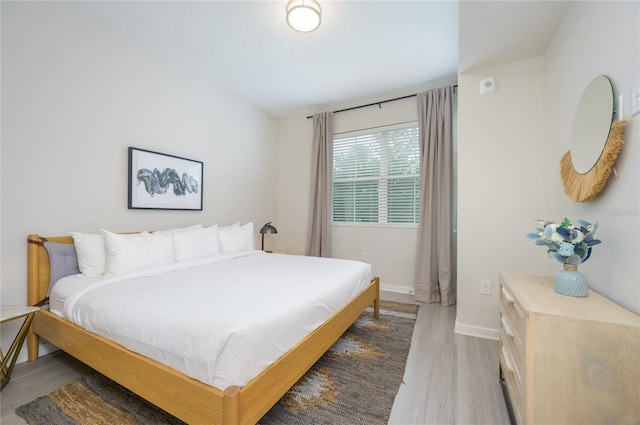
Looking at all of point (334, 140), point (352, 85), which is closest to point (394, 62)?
point (352, 85)

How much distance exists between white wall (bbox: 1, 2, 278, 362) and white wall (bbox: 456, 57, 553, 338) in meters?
2.92

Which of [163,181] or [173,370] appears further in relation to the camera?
[163,181]

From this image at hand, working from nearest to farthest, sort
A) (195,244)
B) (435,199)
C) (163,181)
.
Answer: (195,244) < (163,181) < (435,199)

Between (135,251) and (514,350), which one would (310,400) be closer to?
(514,350)

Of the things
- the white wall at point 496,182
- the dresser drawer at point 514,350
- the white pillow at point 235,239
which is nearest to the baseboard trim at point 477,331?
the white wall at point 496,182

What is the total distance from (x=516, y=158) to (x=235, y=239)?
2872 millimetres

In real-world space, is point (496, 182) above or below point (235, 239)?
above

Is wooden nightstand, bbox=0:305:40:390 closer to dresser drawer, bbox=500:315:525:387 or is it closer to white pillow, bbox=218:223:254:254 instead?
white pillow, bbox=218:223:254:254

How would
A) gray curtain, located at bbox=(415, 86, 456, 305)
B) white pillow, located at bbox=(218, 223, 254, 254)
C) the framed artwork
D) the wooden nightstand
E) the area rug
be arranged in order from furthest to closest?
gray curtain, located at bbox=(415, 86, 456, 305) → white pillow, located at bbox=(218, 223, 254, 254) → the framed artwork → the wooden nightstand → the area rug

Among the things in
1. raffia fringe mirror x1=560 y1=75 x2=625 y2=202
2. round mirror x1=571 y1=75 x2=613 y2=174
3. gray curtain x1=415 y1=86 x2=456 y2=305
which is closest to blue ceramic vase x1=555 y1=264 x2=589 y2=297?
raffia fringe mirror x1=560 y1=75 x2=625 y2=202

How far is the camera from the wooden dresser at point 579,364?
89 cm

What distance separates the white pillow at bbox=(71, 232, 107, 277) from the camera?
1.97m

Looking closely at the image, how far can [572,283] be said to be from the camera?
1.18m

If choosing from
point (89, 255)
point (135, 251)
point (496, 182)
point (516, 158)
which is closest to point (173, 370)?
point (135, 251)
